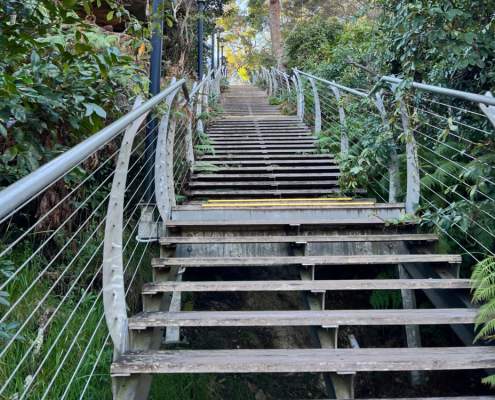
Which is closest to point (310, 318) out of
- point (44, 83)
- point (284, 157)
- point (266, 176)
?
point (44, 83)

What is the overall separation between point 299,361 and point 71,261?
1070mm

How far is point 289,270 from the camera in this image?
4.16 meters

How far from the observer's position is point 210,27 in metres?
13.7

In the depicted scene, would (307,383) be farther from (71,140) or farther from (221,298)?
(71,140)

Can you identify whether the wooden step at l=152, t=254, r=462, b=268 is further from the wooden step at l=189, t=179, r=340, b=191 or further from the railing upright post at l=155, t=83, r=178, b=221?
the wooden step at l=189, t=179, r=340, b=191

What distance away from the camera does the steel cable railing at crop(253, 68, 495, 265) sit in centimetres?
257

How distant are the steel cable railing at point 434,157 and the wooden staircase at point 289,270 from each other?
0.23 meters

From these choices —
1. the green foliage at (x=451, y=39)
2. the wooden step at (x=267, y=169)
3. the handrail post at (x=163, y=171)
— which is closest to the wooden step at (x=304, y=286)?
the handrail post at (x=163, y=171)

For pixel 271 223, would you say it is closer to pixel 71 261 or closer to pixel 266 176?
pixel 71 261

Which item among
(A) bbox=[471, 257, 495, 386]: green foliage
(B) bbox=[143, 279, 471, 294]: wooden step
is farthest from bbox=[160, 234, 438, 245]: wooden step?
(A) bbox=[471, 257, 495, 386]: green foliage

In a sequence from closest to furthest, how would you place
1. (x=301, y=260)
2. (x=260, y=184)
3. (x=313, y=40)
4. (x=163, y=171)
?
(x=301, y=260) < (x=163, y=171) < (x=260, y=184) < (x=313, y=40)

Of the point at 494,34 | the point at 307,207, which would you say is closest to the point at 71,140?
the point at 307,207

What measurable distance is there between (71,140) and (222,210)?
122 centimetres

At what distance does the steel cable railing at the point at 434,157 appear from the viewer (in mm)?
2566
